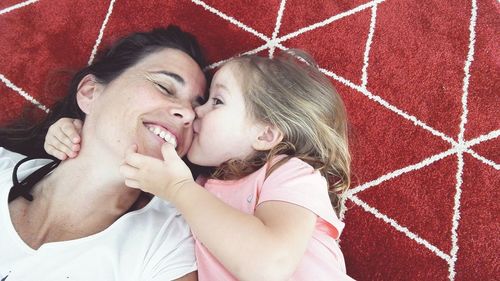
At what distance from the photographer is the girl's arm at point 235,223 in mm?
931

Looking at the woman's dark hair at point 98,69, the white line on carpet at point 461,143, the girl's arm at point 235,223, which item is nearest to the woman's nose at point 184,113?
the girl's arm at point 235,223

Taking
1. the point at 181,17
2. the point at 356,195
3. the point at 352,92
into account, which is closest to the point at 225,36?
the point at 181,17

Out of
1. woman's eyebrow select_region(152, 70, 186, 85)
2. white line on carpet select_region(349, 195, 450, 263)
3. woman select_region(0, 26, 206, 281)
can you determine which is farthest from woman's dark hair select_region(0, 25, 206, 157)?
white line on carpet select_region(349, 195, 450, 263)

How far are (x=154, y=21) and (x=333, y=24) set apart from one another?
2.02 ft

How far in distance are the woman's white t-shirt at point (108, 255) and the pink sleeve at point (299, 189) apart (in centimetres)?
25

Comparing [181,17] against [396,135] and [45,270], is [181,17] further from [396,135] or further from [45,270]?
[45,270]

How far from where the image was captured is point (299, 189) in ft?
3.35

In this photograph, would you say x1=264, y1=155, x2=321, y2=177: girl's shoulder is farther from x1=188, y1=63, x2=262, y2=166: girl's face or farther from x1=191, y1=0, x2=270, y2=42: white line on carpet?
x1=191, y1=0, x2=270, y2=42: white line on carpet

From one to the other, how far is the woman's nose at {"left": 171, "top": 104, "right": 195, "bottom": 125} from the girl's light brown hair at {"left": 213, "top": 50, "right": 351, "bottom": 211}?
0.15 meters

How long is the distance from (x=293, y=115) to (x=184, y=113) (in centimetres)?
29

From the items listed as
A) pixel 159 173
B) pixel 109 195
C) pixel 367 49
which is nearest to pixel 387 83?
pixel 367 49

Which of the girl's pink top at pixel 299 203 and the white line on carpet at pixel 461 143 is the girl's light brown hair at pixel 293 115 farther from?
the white line on carpet at pixel 461 143

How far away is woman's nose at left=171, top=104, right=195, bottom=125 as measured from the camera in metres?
1.10

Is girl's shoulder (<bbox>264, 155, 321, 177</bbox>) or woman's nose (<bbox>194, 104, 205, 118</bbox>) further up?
woman's nose (<bbox>194, 104, 205, 118</bbox>)
